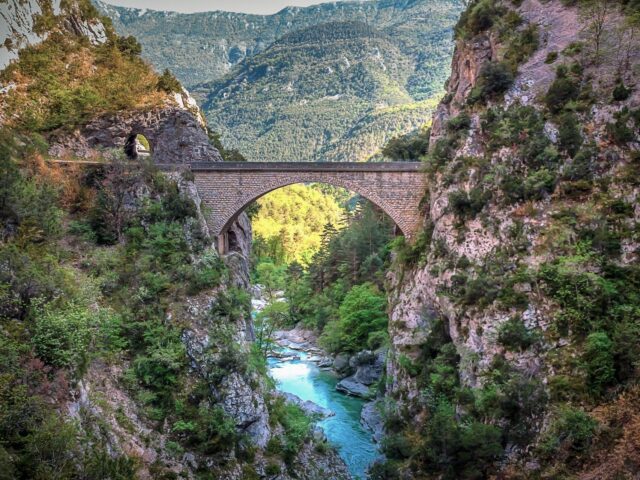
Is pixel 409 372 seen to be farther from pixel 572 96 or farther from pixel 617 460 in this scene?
pixel 572 96

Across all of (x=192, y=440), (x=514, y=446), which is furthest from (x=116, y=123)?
(x=514, y=446)

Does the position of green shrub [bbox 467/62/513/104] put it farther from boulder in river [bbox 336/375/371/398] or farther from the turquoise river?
the turquoise river

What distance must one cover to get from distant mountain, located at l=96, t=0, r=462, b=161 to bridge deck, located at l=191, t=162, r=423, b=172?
73.4m

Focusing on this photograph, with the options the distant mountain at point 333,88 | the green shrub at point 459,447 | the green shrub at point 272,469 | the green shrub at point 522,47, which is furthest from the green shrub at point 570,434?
the distant mountain at point 333,88

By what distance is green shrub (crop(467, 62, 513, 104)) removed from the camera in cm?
2386

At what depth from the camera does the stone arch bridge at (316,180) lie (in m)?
27.3

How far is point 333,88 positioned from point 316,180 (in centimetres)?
10788

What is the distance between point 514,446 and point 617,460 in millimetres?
3301

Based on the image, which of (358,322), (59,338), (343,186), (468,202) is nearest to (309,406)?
(358,322)

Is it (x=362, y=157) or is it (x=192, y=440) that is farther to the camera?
(x=362, y=157)

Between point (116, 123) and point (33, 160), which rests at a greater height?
point (116, 123)

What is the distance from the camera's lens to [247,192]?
27953 mm

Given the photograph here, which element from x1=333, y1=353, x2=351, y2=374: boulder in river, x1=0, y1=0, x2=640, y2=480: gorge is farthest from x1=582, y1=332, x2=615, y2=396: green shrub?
x1=333, y1=353, x2=351, y2=374: boulder in river

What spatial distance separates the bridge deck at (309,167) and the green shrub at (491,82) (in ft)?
15.1
